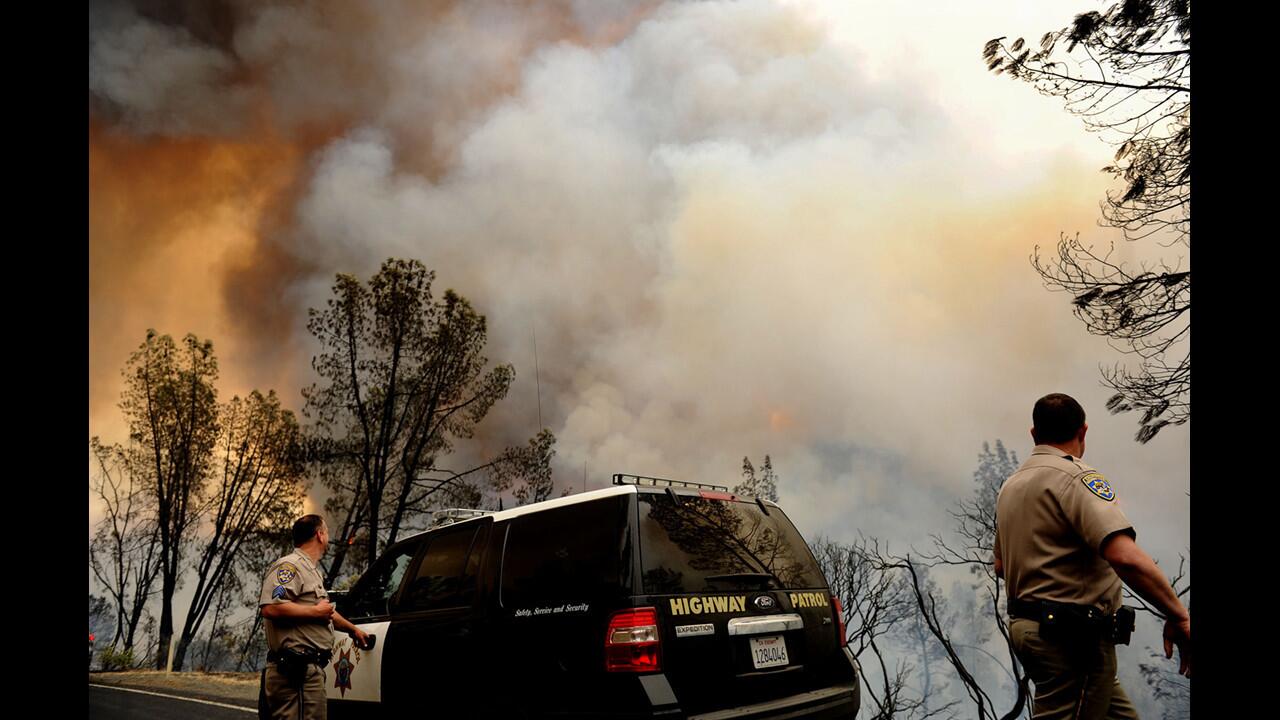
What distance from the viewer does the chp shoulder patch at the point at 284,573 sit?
16.5ft

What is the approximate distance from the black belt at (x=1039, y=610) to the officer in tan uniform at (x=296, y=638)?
3.64 metres

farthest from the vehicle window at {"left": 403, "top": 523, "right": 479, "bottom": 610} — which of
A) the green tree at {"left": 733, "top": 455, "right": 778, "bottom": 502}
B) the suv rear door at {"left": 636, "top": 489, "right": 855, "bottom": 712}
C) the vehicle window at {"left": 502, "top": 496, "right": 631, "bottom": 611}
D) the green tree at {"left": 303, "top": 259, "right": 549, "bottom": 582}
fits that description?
the green tree at {"left": 303, "top": 259, "right": 549, "bottom": 582}

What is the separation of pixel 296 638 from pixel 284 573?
0.39m

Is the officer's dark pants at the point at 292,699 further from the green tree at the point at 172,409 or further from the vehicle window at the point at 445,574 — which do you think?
the green tree at the point at 172,409

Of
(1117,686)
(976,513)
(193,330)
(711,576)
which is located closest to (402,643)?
(711,576)

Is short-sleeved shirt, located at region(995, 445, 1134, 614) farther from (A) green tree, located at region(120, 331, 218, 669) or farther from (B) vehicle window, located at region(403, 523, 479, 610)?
(A) green tree, located at region(120, 331, 218, 669)

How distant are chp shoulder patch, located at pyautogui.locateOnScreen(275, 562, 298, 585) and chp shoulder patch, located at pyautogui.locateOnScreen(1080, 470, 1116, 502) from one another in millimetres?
4250

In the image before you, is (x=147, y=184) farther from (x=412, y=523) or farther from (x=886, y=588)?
(x=886, y=588)

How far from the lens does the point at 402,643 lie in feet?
17.5

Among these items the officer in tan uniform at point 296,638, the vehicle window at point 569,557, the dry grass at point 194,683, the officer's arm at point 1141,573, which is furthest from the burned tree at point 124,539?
the officer's arm at point 1141,573

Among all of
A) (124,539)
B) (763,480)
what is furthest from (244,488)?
(763,480)

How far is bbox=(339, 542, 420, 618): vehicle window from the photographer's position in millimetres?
5809

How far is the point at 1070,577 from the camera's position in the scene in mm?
3391

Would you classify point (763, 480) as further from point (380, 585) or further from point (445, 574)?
point (445, 574)
